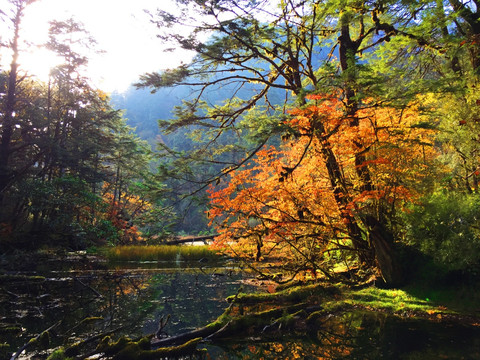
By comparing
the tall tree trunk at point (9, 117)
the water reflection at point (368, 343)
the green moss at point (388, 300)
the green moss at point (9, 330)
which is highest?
the tall tree trunk at point (9, 117)

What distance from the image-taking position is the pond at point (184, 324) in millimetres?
4695

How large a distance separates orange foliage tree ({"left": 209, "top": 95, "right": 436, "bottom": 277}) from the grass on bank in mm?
7659

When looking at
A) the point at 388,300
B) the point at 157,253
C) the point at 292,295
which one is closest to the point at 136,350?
the point at 292,295

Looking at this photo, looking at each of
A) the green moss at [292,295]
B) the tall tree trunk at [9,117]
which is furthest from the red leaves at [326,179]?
the tall tree trunk at [9,117]

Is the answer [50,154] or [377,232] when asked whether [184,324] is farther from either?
[50,154]

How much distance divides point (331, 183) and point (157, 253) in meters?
11.4

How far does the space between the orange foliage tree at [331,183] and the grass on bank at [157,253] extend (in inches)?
302

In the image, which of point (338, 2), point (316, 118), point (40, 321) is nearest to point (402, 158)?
point (316, 118)

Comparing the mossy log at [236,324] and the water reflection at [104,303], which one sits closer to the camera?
the mossy log at [236,324]

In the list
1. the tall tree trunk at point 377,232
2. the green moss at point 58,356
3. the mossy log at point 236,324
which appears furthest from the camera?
the tall tree trunk at point 377,232

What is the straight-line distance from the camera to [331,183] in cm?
917

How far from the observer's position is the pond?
4.70 metres

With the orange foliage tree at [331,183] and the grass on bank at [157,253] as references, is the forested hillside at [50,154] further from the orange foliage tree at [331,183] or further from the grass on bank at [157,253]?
the orange foliage tree at [331,183]

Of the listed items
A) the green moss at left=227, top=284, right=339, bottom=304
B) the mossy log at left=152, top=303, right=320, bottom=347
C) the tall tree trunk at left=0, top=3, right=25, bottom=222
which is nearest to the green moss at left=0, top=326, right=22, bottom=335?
the mossy log at left=152, top=303, right=320, bottom=347
